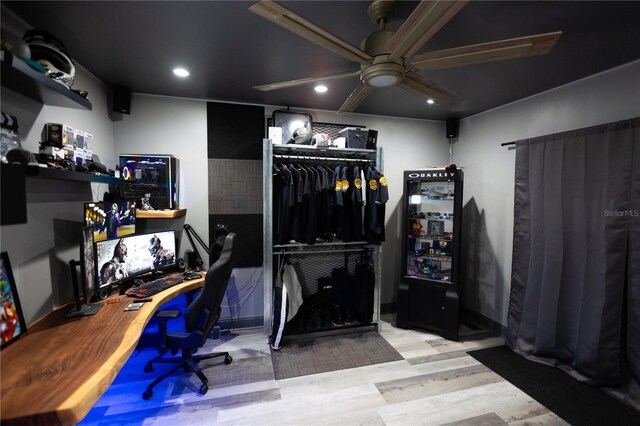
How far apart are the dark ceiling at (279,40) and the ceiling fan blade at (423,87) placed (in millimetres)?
303

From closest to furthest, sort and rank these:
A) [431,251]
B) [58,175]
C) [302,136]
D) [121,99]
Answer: [58,175] < [121,99] < [302,136] < [431,251]

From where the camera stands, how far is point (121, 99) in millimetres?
2516

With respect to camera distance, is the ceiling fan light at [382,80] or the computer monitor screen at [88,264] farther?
the computer monitor screen at [88,264]

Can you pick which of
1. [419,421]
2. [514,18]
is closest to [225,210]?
[419,421]

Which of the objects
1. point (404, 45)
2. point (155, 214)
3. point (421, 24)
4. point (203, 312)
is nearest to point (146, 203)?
point (155, 214)

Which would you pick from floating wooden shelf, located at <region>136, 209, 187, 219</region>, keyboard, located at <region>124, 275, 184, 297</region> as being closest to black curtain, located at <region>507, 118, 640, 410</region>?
keyboard, located at <region>124, 275, 184, 297</region>

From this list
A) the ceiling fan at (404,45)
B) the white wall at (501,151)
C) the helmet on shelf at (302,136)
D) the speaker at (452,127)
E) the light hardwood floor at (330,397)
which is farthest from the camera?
the speaker at (452,127)

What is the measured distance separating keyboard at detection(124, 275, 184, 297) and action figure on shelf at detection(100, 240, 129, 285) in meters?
0.15

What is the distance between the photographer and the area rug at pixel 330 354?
93.4 inches

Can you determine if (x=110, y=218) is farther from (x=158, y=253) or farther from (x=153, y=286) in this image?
(x=153, y=286)

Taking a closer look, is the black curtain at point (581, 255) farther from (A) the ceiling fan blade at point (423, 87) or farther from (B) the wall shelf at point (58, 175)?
(B) the wall shelf at point (58, 175)

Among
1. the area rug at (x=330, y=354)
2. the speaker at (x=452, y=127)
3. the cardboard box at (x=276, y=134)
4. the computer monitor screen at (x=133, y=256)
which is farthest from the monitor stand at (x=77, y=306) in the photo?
the speaker at (x=452, y=127)

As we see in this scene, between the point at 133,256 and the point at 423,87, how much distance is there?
261 cm

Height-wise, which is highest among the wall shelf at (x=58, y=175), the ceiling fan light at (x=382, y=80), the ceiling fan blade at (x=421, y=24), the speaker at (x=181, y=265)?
the ceiling fan blade at (x=421, y=24)
